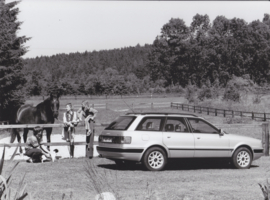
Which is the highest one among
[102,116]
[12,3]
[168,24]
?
[168,24]

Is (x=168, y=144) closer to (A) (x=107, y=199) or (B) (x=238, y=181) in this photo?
(B) (x=238, y=181)

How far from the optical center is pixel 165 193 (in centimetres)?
859

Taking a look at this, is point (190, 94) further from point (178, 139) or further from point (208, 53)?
point (178, 139)

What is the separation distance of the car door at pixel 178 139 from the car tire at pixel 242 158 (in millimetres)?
1352

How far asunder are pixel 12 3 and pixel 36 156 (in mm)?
20435

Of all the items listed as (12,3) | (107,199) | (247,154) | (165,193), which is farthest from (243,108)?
(107,199)

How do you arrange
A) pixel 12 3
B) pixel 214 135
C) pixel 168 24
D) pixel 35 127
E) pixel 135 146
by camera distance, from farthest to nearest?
1. pixel 168 24
2. pixel 12 3
3. pixel 35 127
4. pixel 214 135
5. pixel 135 146

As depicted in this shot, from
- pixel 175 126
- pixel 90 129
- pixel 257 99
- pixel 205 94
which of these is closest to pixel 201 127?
pixel 175 126

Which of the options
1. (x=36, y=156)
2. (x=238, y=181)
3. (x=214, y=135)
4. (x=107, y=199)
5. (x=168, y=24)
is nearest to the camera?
(x=107, y=199)

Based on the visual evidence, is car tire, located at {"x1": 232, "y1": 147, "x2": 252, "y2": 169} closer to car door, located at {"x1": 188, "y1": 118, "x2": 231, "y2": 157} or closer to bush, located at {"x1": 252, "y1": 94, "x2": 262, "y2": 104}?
car door, located at {"x1": 188, "y1": 118, "x2": 231, "y2": 157}

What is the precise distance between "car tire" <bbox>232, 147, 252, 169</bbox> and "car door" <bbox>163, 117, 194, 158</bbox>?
1.35 metres

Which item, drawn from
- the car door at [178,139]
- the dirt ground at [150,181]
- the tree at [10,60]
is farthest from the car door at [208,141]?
the tree at [10,60]

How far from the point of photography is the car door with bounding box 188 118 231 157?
12617mm

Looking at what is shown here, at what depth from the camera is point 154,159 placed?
12047mm
